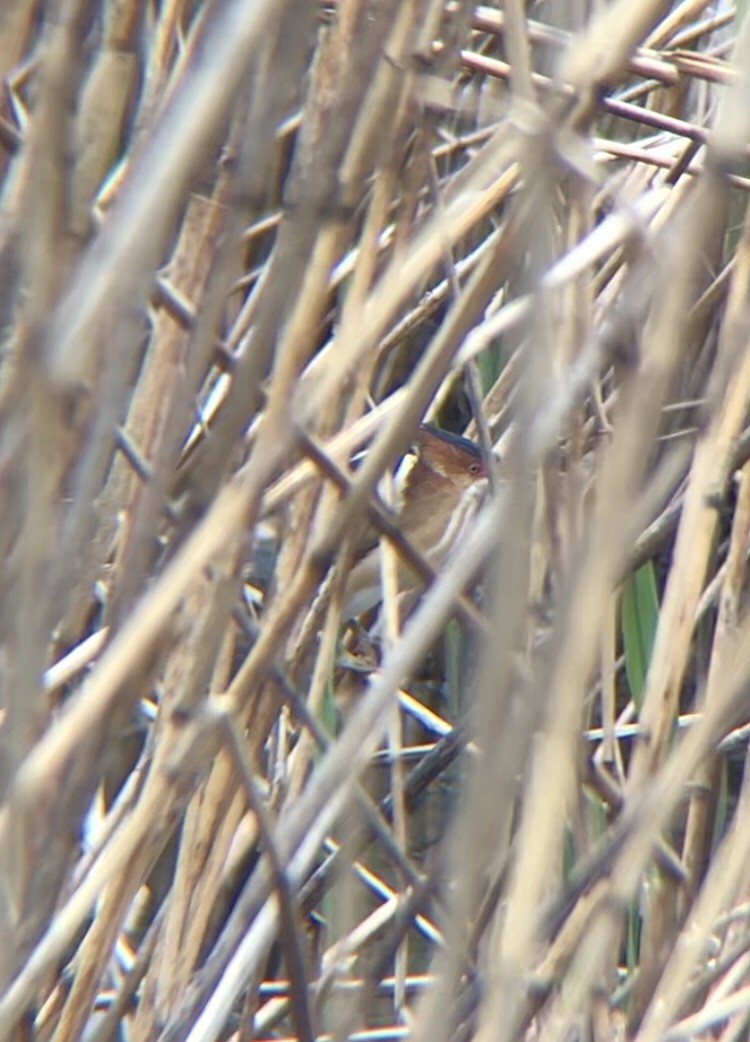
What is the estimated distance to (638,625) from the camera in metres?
1.53

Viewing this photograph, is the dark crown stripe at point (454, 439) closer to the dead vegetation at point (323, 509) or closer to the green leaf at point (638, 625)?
the green leaf at point (638, 625)

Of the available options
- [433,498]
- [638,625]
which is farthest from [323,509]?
[433,498]

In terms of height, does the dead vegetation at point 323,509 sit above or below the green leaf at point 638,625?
above

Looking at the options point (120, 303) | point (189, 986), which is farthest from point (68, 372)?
point (189, 986)

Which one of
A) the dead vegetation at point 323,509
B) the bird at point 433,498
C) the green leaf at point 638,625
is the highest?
the dead vegetation at point 323,509

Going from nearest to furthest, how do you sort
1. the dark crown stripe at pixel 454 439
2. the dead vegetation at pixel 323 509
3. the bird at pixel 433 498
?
the dead vegetation at pixel 323 509 < the dark crown stripe at pixel 454 439 < the bird at pixel 433 498

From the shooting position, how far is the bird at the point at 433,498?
2.26 meters

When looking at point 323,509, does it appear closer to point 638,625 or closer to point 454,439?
point 638,625

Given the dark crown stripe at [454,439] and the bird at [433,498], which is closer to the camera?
the dark crown stripe at [454,439]

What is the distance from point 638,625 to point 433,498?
1.05 meters

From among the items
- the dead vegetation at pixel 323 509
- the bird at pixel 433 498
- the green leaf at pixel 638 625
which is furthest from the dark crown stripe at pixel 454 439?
the dead vegetation at pixel 323 509

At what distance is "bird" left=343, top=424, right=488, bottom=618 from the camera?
2256 mm

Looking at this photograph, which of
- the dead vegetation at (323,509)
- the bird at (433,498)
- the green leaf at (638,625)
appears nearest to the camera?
the dead vegetation at (323,509)

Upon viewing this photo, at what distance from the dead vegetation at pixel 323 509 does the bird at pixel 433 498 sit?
0.88m
